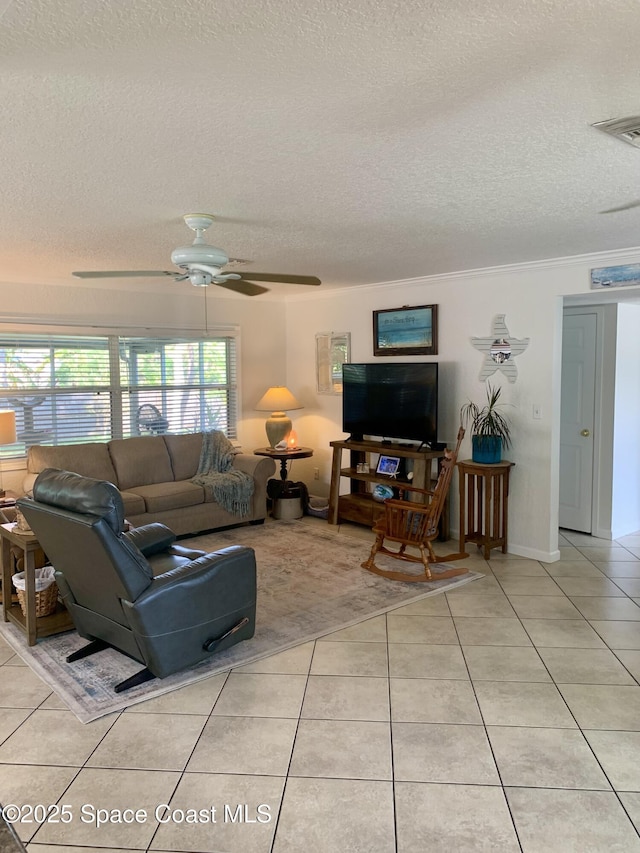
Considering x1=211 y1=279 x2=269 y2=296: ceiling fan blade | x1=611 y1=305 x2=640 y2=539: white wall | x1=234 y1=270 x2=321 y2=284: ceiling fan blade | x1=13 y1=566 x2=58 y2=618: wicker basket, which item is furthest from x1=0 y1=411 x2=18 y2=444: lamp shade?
x1=611 y1=305 x2=640 y2=539: white wall

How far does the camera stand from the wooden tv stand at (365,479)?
211 inches

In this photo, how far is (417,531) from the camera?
479 cm

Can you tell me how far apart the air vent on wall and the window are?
4895 millimetres

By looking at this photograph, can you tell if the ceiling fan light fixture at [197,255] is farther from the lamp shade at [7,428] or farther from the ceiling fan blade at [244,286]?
the lamp shade at [7,428]

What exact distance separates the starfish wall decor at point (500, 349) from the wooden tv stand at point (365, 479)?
2.68 ft

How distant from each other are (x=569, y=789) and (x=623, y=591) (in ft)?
7.69

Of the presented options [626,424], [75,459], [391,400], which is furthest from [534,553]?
[75,459]

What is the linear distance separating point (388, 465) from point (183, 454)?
198 cm

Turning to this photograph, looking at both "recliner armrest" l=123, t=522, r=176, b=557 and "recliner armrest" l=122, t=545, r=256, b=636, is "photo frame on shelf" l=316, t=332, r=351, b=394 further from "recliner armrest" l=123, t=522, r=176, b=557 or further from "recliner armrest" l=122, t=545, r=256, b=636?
"recliner armrest" l=122, t=545, r=256, b=636

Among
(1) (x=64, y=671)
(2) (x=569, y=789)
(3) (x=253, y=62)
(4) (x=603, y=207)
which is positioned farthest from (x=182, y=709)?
(4) (x=603, y=207)

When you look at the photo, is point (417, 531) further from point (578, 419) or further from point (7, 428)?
point (7, 428)

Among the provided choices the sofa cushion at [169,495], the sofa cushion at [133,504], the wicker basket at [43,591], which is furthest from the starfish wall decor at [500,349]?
the wicker basket at [43,591]

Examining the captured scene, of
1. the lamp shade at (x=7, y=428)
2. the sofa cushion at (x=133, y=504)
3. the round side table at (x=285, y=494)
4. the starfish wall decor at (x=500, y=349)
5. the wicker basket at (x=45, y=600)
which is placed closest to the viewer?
the wicker basket at (x=45, y=600)

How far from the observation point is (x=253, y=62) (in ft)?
5.57
